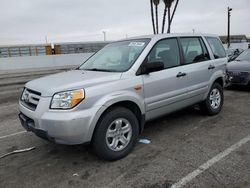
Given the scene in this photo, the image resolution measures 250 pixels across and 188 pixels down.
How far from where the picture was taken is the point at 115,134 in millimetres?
3643

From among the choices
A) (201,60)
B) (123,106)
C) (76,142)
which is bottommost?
(76,142)

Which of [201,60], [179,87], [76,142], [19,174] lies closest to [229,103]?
[201,60]

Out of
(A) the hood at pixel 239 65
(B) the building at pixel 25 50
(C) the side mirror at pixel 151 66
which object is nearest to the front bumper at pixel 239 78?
(A) the hood at pixel 239 65

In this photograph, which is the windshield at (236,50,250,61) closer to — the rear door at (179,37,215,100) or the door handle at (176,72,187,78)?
the rear door at (179,37,215,100)

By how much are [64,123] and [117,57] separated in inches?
68.2

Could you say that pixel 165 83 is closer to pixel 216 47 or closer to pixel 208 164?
pixel 208 164

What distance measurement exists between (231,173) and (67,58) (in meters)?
25.4

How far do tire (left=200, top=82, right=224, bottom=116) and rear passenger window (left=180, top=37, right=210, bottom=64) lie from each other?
754 mm

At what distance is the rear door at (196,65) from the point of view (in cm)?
482

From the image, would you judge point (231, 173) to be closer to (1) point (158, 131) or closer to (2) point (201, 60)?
(1) point (158, 131)

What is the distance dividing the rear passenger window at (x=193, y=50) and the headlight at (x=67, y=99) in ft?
7.96

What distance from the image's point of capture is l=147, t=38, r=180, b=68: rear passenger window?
4245 millimetres

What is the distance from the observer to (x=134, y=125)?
3.84 meters

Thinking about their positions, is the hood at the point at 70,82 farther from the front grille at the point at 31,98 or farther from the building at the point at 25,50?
the building at the point at 25,50
